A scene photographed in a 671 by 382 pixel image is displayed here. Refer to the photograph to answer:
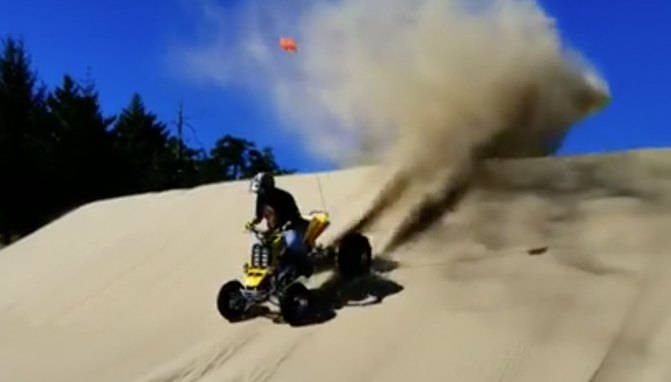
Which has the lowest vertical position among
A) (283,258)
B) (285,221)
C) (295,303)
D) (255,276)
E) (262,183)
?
(295,303)

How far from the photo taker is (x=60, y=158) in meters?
40.6

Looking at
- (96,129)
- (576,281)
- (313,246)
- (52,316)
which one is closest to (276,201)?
(313,246)

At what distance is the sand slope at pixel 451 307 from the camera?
10.5 metres

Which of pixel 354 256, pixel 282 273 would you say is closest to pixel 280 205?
pixel 282 273

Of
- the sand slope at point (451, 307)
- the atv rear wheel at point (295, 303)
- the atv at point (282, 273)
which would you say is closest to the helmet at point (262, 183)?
the atv at point (282, 273)

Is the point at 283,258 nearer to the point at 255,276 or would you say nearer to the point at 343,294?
the point at 255,276

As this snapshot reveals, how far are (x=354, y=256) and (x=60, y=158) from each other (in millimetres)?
29329

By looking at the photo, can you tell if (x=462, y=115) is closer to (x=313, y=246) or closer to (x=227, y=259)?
(x=313, y=246)

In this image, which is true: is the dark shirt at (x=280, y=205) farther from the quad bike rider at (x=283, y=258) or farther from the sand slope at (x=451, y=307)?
the sand slope at (x=451, y=307)

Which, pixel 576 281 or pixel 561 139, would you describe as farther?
pixel 561 139

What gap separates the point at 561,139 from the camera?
16.0 metres

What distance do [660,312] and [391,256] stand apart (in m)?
4.13

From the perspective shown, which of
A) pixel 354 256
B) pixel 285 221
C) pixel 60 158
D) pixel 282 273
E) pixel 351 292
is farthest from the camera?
pixel 60 158

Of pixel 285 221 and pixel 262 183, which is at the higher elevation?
pixel 262 183
